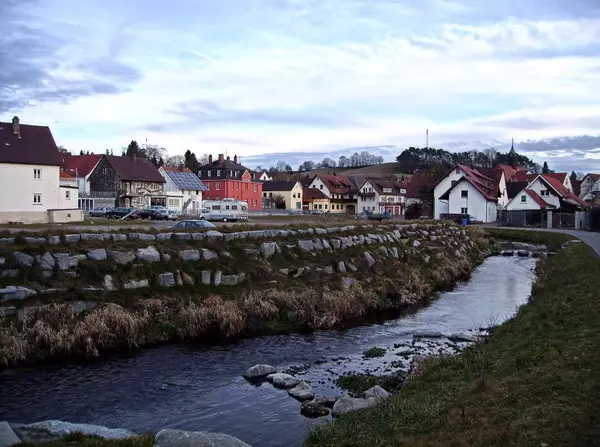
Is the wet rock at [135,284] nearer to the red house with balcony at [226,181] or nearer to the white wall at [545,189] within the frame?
the white wall at [545,189]

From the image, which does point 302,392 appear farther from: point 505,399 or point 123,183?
point 123,183

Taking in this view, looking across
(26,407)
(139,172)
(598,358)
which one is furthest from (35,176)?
(598,358)

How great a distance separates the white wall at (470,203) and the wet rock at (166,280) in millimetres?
64781

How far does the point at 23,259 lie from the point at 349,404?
509 inches

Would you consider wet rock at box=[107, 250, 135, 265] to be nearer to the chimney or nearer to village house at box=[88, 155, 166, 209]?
A: the chimney

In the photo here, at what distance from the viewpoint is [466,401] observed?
32.2 feet

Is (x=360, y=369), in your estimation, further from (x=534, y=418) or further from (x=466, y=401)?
(x=534, y=418)

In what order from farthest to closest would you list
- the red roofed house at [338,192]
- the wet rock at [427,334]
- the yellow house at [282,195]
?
the red roofed house at [338,192] → the yellow house at [282,195] → the wet rock at [427,334]

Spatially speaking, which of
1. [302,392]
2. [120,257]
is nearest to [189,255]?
[120,257]

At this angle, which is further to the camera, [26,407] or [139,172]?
[139,172]

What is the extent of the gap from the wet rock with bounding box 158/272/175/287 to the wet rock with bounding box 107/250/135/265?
1.46m

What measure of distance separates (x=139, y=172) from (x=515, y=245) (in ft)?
173

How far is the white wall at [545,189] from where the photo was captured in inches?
3091

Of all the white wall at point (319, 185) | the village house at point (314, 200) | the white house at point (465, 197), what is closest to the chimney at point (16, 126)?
the white house at point (465, 197)
